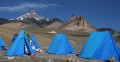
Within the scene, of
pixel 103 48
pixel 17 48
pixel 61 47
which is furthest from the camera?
pixel 61 47

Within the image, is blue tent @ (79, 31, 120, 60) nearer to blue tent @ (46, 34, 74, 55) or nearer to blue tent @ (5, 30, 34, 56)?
blue tent @ (5, 30, 34, 56)

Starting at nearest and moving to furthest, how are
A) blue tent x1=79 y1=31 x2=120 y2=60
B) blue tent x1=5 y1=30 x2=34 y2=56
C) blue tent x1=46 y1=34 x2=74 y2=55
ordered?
blue tent x1=79 y1=31 x2=120 y2=60 < blue tent x1=5 y1=30 x2=34 y2=56 < blue tent x1=46 y1=34 x2=74 y2=55

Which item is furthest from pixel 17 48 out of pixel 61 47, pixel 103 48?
pixel 103 48

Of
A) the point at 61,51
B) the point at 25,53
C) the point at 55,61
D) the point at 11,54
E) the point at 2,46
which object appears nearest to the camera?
the point at 55,61

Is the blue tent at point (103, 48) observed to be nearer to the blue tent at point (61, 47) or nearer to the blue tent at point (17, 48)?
the blue tent at point (17, 48)

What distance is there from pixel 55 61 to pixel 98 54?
4.92m

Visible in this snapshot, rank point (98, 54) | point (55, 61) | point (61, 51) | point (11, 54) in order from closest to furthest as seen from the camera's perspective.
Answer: point (55, 61) → point (98, 54) → point (11, 54) → point (61, 51)

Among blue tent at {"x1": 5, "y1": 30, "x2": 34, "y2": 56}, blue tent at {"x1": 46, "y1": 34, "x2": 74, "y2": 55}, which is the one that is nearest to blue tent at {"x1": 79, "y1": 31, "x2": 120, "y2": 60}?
blue tent at {"x1": 5, "y1": 30, "x2": 34, "y2": 56}

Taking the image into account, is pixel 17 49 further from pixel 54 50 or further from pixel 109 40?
pixel 109 40

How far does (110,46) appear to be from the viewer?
28.5 m

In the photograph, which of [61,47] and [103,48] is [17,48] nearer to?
[61,47]

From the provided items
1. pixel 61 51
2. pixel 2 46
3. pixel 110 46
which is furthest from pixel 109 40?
pixel 2 46

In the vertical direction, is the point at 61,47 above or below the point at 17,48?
below

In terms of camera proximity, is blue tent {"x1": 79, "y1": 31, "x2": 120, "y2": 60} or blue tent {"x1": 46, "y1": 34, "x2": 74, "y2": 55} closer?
blue tent {"x1": 79, "y1": 31, "x2": 120, "y2": 60}
